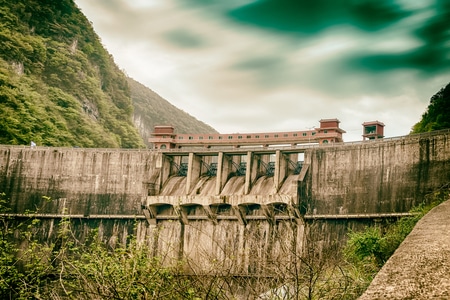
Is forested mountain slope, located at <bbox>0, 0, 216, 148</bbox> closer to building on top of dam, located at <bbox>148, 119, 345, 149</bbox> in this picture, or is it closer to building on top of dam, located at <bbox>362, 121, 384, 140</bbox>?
building on top of dam, located at <bbox>148, 119, 345, 149</bbox>

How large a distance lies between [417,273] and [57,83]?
63.2 metres

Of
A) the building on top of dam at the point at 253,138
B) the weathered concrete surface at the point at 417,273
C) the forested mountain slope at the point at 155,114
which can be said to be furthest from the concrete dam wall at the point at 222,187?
the forested mountain slope at the point at 155,114

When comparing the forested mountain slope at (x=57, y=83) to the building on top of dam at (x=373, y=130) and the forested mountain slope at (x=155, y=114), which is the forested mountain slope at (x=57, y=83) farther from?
the building on top of dam at (x=373, y=130)

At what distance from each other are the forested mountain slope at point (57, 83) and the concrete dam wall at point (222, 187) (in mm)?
10777

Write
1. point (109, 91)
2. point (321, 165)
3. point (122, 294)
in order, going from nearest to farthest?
1. point (122, 294)
2. point (321, 165)
3. point (109, 91)

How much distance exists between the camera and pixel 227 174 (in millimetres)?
39906

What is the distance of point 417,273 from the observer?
638 centimetres

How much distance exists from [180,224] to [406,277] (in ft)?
108

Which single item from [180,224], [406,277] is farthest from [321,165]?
[406,277]

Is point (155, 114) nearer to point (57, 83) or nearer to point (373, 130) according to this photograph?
point (57, 83)

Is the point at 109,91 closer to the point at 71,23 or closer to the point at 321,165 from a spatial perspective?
the point at 71,23

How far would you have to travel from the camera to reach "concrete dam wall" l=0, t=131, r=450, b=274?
32406 millimetres

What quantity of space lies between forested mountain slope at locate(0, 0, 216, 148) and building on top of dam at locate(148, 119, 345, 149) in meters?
11.6

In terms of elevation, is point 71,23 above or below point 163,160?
above
